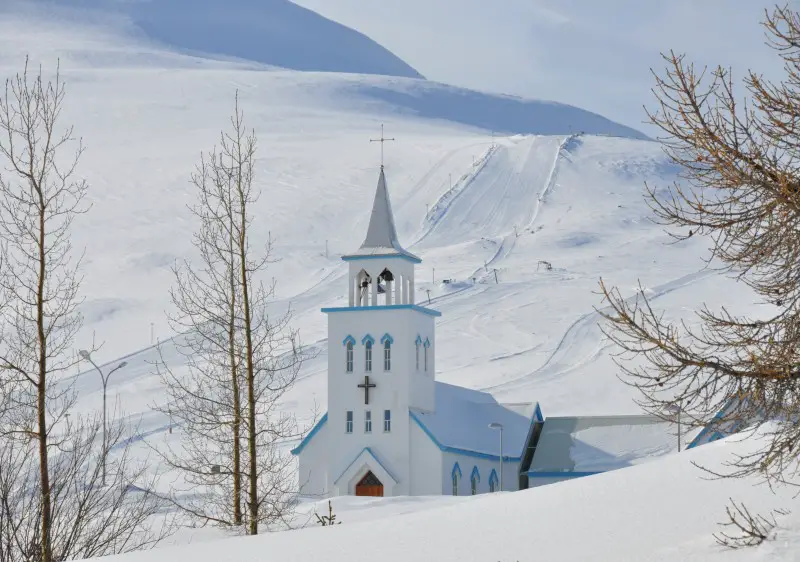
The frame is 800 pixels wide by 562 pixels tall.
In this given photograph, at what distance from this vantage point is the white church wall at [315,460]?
1909 inches

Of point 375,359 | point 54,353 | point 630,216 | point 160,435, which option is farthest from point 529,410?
point 630,216

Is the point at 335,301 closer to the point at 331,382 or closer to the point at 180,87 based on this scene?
the point at 331,382

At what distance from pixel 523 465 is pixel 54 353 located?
36.9m

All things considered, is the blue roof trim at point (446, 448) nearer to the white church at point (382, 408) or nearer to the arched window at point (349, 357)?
the white church at point (382, 408)

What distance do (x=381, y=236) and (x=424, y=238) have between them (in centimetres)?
6496

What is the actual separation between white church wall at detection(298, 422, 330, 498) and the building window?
247 centimetres

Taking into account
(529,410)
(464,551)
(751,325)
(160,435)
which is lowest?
(160,435)

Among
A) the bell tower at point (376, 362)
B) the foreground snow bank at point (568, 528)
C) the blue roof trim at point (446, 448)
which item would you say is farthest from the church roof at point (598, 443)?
the foreground snow bank at point (568, 528)

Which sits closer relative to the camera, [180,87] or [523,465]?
[523,465]

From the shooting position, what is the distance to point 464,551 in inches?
587

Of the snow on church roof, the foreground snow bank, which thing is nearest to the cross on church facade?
the snow on church roof

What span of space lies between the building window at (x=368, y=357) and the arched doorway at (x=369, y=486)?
368 centimetres

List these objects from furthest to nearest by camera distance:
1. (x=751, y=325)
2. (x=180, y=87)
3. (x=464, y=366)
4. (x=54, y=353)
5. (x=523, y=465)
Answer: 1. (x=180, y=87)
2. (x=464, y=366)
3. (x=523, y=465)
4. (x=54, y=353)
5. (x=751, y=325)

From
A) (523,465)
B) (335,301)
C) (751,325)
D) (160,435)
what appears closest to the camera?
(751,325)
